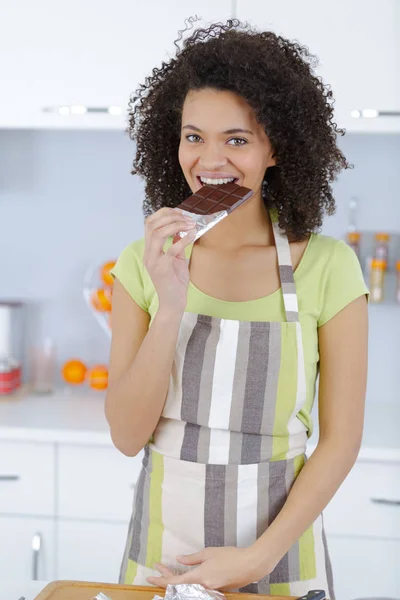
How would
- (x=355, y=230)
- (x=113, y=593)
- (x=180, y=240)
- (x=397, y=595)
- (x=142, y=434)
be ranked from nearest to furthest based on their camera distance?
1. (x=113, y=593)
2. (x=180, y=240)
3. (x=142, y=434)
4. (x=397, y=595)
5. (x=355, y=230)

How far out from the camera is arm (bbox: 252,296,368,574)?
4.17 ft

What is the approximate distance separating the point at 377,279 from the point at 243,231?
3.81 feet

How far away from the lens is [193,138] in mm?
1306

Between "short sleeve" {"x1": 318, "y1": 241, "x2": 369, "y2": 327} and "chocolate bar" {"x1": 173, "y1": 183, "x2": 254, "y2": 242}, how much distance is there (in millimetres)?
200

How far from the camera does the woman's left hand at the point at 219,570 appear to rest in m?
1.14

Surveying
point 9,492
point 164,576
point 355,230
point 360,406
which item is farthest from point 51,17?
point 164,576

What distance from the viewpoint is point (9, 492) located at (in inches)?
89.0

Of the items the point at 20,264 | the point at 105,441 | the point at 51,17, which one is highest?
the point at 51,17

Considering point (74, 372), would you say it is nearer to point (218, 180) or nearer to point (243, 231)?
point (243, 231)

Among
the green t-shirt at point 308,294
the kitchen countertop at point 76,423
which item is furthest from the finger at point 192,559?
the kitchen countertop at point 76,423

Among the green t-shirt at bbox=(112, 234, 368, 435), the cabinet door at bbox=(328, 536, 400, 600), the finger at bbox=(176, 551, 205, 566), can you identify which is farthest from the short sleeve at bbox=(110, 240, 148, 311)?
the cabinet door at bbox=(328, 536, 400, 600)

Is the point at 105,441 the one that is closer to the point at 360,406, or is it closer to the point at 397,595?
the point at 397,595

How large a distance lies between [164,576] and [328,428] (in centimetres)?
32

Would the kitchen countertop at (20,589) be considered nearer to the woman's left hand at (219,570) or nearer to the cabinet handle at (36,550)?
the woman's left hand at (219,570)
